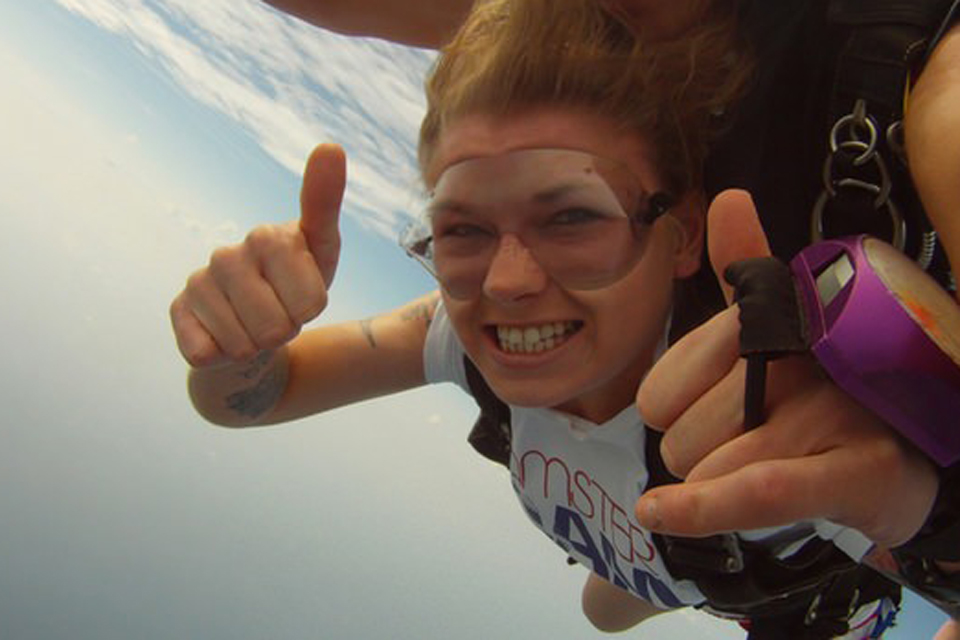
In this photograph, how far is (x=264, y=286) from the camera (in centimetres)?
95

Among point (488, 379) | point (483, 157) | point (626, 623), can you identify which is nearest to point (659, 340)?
point (488, 379)

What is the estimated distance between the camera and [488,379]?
121 centimetres

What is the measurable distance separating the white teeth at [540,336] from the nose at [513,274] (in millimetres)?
81

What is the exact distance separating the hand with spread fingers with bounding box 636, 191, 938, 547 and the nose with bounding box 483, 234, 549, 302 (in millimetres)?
478

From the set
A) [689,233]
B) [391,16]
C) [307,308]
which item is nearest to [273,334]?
→ [307,308]

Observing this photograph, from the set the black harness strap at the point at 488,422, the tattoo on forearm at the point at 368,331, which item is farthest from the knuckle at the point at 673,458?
the tattoo on forearm at the point at 368,331

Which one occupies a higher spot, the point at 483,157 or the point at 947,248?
the point at 483,157

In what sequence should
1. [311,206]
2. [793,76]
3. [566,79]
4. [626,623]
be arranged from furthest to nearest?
[626,623] → [566,79] → [311,206] → [793,76]

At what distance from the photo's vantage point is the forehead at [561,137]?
1095mm

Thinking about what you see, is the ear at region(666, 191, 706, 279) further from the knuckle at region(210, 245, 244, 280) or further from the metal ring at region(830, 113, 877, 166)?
the knuckle at region(210, 245, 244, 280)

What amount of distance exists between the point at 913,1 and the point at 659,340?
640mm

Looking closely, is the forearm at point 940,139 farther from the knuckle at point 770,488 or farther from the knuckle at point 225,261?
the knuckle at point 225,261

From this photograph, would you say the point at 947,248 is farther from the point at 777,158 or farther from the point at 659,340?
the point at 659,340

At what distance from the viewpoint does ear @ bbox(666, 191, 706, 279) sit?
3.70 ft
